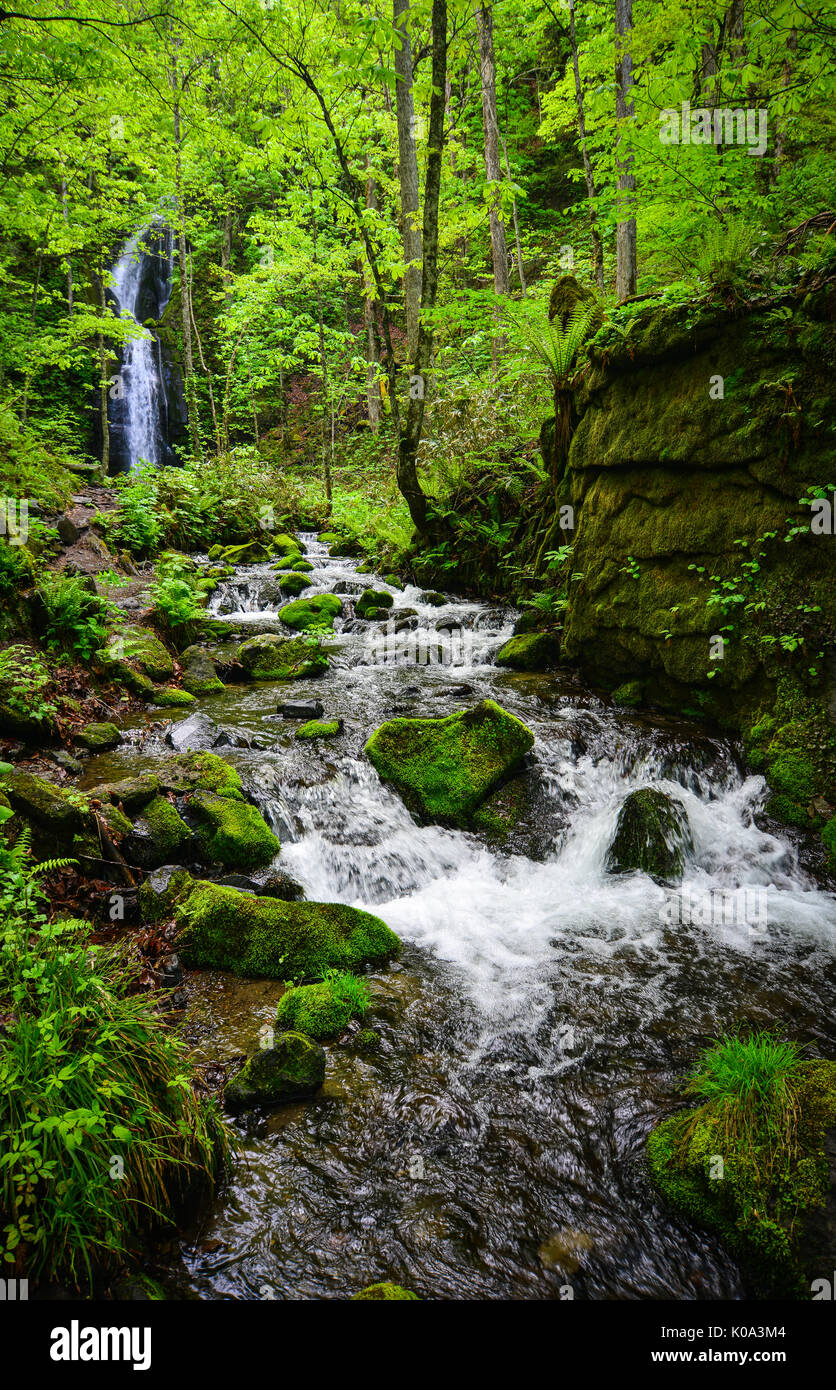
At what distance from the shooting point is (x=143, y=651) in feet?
27.9

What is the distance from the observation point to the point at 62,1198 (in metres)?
2.14

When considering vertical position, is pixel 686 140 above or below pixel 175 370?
below

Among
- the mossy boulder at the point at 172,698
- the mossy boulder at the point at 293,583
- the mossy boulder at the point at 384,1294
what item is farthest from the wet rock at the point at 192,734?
A: the mossy boulder at the point at 293,583

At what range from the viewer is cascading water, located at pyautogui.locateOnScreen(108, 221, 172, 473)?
23.3 m

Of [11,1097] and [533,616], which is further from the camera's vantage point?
[533,616]

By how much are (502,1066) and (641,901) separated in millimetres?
2116

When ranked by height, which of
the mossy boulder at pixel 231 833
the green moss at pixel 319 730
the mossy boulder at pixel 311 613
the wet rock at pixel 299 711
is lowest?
the mossy boulder at pixel 231 833

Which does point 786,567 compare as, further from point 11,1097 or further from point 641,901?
point 11,1097

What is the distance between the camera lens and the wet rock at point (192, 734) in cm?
675

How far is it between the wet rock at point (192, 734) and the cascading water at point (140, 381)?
1822 cm

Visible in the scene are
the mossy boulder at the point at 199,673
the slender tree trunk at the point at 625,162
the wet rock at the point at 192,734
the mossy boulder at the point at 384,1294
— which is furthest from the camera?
the slender tree trunk at the point at 625,162

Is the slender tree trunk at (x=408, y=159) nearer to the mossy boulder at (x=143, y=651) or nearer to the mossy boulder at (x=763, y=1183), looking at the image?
the mossy boulder at (x=143, y=651)

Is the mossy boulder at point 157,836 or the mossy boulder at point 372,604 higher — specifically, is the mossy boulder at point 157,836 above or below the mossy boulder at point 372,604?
below

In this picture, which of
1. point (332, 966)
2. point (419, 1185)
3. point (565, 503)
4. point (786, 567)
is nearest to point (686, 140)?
Result: point (565, 503)
